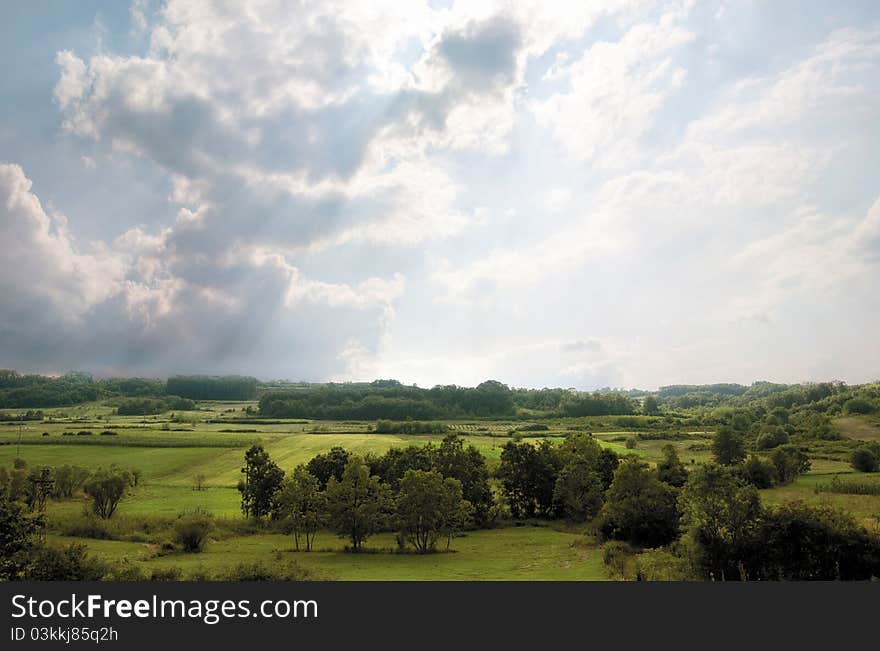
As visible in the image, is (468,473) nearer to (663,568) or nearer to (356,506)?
(356,506)

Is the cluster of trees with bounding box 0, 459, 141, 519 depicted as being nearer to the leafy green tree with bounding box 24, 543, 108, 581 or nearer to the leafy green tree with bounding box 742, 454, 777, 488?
the leafy green tree with bounding box 24, 543, 108, 581

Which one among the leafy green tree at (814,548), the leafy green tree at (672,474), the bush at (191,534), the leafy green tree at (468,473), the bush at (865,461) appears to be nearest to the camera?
the leafy green tree at (814,548)

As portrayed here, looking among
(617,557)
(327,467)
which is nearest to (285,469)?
(327,467)

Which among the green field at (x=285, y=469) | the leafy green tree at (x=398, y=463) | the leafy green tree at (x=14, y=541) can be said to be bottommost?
the green field at (x=285, y=469)

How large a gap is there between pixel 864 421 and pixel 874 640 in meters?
185

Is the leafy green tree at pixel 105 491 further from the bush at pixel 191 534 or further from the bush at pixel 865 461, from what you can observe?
the bush at pixel 865 461

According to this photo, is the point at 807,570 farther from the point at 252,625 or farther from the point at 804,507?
the point at 252,625

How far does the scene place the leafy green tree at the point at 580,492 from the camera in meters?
87.3

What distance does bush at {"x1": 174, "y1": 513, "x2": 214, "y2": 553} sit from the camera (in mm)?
65375

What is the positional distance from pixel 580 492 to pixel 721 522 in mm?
39596

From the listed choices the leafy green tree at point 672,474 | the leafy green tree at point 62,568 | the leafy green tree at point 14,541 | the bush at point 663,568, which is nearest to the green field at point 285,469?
the bush at point 663,568

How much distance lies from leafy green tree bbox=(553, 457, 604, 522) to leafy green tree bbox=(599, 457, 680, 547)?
46.2ft

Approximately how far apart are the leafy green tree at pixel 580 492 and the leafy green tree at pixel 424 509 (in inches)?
1008

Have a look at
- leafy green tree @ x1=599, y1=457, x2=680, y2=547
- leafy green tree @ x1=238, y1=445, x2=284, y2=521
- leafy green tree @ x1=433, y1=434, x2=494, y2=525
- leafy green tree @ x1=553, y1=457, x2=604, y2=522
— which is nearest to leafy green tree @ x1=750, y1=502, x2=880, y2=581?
leafy green tree @ x1=599, y1=457, x2=680, y2=547
